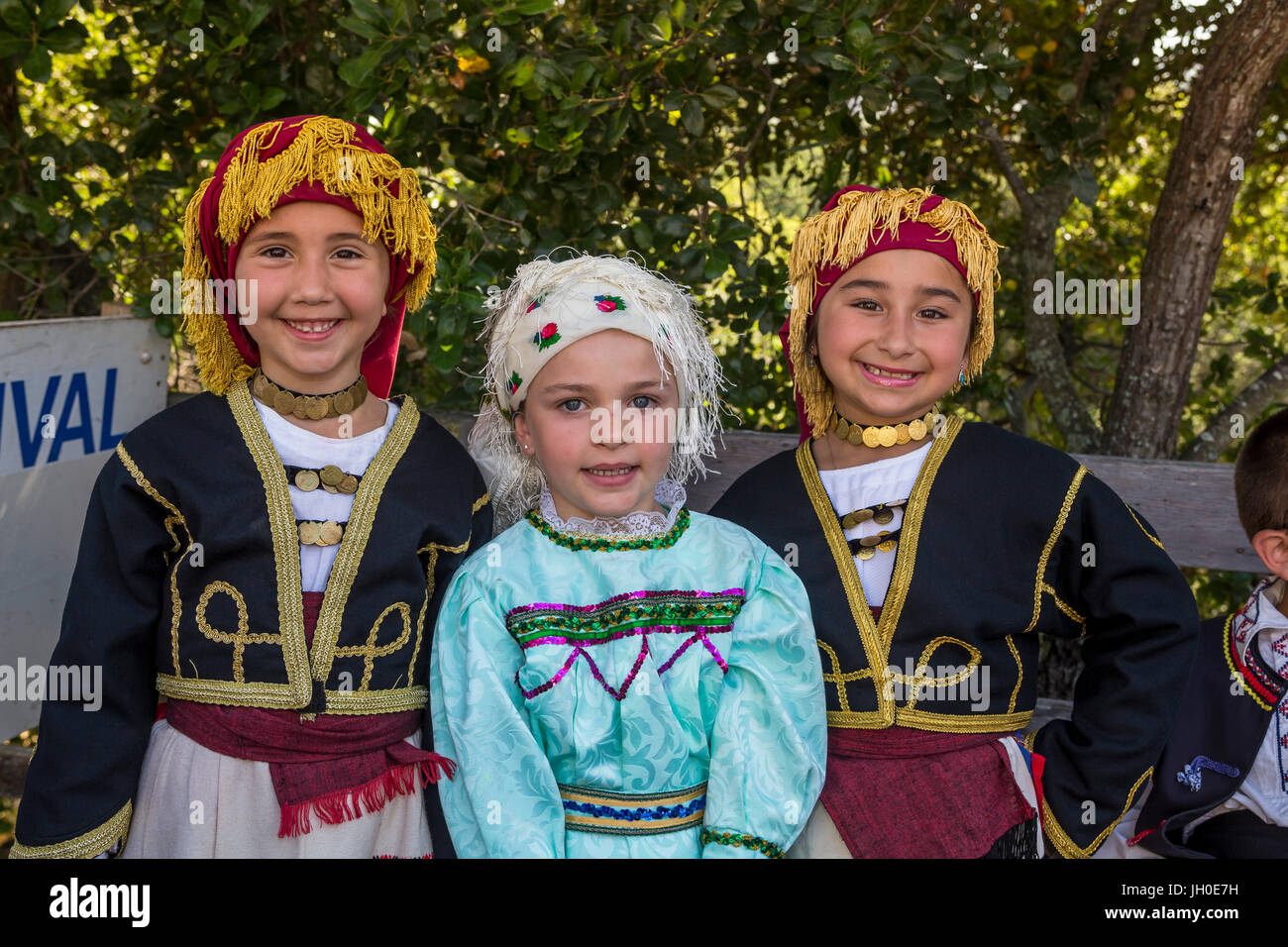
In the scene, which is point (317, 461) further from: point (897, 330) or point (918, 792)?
point (918, 792)

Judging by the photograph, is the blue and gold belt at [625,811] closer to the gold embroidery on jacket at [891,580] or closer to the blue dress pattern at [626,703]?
the blue dress pattern at [626,703]

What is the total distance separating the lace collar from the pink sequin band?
4.0 inches

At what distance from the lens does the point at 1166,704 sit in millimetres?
2137

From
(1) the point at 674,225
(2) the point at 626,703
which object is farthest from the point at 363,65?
(2) the point at 626,703

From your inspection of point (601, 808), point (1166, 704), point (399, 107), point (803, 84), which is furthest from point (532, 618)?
point (803, 84)

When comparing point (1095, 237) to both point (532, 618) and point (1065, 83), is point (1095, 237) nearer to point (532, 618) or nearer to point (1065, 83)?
point (1065, 83)

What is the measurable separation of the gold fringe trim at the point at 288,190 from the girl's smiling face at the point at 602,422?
Result: 423 mm

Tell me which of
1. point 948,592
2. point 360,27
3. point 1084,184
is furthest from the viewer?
point 1084,184

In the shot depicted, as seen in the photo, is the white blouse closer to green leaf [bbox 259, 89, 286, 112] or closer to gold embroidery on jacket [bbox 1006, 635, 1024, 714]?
green leaf [bbox 259, 89, 286, 112]

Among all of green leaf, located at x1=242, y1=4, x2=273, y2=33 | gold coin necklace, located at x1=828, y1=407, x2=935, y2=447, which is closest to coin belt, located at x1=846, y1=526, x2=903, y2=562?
gold coin necklace, located at x1=828, y1=407, x2=935, y2=447

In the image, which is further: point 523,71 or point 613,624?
point 523,71

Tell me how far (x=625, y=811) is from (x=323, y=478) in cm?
80

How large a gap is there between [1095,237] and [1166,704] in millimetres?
2913

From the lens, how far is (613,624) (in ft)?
6.44
